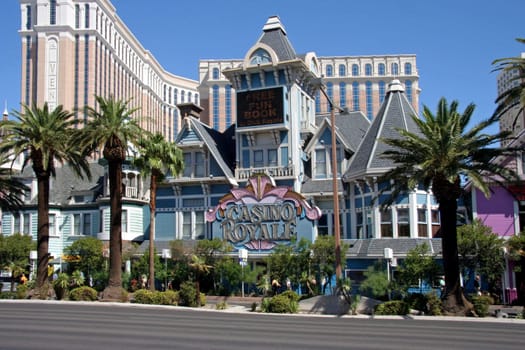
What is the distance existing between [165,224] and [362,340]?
99.0ft

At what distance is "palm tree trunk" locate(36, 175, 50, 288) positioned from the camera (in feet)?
121

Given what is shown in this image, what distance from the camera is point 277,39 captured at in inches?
1879

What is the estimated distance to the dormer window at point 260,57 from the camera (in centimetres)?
4541

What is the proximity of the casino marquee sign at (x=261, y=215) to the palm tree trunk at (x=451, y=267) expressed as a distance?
40.0 feet

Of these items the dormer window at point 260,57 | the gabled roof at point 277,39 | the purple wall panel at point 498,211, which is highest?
the gabled roof at point 277,39

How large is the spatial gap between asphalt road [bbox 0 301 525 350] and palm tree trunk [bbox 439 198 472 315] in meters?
2.09

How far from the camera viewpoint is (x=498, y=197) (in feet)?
123

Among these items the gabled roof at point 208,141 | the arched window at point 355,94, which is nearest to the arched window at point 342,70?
the arched window at point 355,94

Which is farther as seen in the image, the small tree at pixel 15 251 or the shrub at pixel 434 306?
the small tree at pixel 15 251

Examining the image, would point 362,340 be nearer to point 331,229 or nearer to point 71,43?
point 331,229

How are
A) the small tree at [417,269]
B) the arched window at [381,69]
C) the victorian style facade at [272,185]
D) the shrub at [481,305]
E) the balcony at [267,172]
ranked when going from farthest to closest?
the arched window at [381,69], the balcony at [267,172], the victorian style facade at [272,185], the small tree at [417,269], the shrub at [481,305]

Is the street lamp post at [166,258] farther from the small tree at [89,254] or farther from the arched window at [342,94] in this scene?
the arched window at [342,94]

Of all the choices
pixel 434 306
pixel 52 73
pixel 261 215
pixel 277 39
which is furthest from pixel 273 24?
pixel 52 73

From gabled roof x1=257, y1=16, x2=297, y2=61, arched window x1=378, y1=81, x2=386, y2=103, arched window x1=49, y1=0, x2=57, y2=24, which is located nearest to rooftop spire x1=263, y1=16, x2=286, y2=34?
gabled roof x1=257, y1=16, x2=297, y2=61
